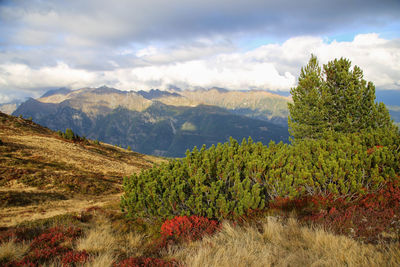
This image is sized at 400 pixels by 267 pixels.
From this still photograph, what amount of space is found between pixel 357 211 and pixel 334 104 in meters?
25.7

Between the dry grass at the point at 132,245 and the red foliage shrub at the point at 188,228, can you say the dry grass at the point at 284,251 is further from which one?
the dry grass at the point at 132,245

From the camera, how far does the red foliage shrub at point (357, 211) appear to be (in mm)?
6273

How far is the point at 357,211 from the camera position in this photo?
291 inches

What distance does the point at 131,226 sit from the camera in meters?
9.69

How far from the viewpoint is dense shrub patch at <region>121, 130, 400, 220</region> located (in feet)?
28.6

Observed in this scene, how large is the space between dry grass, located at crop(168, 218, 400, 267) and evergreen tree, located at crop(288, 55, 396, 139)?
2431 centimetres

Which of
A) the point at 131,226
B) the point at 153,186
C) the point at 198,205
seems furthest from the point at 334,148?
the point at 131,226

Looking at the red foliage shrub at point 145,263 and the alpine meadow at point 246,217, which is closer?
the red foliage shrub at point 145,263

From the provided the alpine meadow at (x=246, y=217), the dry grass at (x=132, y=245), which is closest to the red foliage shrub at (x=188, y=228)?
the alpine meadow at (x=246, y=217)

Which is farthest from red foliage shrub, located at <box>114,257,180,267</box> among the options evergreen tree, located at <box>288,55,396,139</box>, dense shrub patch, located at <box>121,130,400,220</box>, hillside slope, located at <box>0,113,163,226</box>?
Answer: evergreen tree, located at <box>288,55,396,139</box>

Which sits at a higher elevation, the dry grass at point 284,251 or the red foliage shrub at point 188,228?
the dry grass at point 284,251

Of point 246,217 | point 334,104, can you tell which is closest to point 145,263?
point 246,217

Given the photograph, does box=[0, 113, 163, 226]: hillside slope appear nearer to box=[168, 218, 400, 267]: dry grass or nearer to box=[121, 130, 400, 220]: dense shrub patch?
box=[121, 130, 400, 220]: dense shrub patch

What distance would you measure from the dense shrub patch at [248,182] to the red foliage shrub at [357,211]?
0.34m
